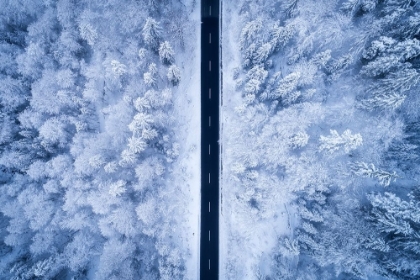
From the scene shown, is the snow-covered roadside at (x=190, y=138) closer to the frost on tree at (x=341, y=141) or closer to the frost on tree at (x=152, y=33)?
the frost on tree at (x=152, y=33)

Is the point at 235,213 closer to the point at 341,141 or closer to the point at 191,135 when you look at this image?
the point at 191,135

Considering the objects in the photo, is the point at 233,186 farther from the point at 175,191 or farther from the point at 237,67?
the point at 237,67

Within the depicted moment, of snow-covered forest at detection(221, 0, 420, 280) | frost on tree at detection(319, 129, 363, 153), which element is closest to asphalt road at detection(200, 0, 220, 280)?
snow-covered forest at detection(221, 0, 420, 280)

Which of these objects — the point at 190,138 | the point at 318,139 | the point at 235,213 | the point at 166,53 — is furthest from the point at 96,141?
the point at 318,139

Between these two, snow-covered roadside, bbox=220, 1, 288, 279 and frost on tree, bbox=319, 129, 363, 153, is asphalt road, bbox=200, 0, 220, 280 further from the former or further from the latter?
frost on tree, bbox=319, 129, 363, 153

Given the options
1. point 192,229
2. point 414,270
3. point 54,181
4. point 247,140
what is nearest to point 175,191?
point 192,229

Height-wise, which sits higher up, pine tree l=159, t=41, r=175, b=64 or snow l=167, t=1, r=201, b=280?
pine tree l=159, t=41, r=175, b=64

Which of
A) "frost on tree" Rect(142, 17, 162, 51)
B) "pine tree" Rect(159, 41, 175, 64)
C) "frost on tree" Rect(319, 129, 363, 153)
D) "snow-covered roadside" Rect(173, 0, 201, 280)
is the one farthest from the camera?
"snow-covered roadside" Rect(173, 0, 201, 280)

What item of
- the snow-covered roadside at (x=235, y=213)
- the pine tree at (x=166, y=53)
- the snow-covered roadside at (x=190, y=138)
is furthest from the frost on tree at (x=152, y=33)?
the snow-covered roadside at (x=235, y=213)

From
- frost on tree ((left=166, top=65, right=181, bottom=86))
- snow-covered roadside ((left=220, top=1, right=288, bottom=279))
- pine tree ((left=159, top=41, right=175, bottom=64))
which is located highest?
pine tree ((left=159, top=41, right=175, bottom=64))
